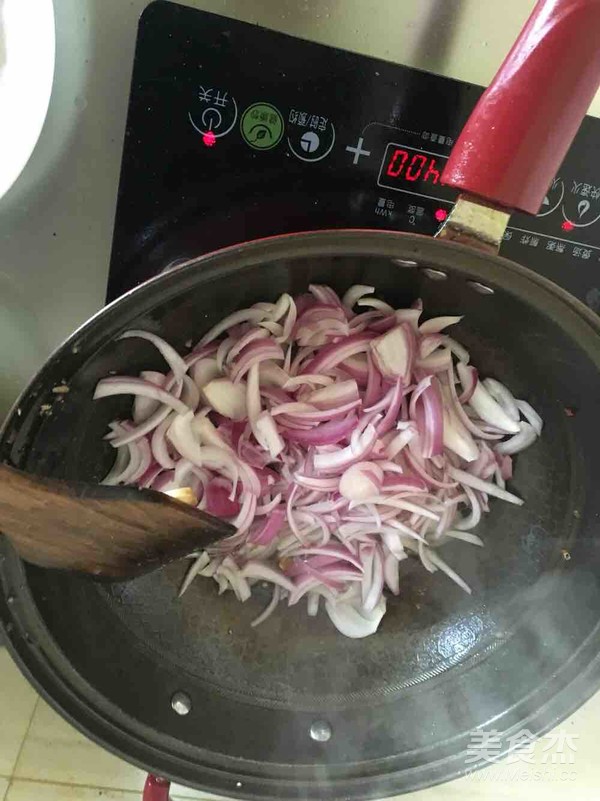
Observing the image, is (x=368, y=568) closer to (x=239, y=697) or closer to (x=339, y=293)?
(x=239, y=697)

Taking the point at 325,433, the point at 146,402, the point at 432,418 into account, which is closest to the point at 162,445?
the point at 146,402

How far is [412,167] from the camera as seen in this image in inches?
23.2

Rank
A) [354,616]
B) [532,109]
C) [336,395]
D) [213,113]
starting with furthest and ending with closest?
[354,616] < [336,395] < [213,113] < [532,109]

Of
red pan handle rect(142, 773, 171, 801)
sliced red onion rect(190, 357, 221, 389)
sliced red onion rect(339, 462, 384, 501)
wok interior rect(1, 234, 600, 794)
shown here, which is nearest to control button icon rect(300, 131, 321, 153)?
wok interior rect(1, 234, 600, 794)

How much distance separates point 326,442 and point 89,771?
17.4 inches

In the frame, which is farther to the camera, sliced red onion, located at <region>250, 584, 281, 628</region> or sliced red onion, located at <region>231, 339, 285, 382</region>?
sliced red onion, located at <region>250, 584, 281, 628</region>

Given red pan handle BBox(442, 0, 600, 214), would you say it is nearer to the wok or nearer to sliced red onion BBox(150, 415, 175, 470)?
the wok

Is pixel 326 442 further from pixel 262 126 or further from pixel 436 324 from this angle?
pixel 262 126

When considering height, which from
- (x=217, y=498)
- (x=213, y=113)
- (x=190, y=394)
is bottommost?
(x=217, y=498)

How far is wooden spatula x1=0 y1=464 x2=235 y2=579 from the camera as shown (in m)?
0.50

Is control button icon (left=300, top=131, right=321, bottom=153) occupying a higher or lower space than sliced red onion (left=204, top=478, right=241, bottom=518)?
higher

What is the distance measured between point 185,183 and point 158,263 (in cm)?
8

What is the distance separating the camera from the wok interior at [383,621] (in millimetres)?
592

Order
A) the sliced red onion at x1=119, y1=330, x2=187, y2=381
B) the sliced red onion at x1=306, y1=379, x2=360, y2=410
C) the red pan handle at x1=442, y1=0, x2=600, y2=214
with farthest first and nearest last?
the sliced red onion at x1=306, y1=379, x2=360, y2=410
the sliced red onion at x1=119, y1=330, x2=187, y2=381
the red pan handle at x1=442, y1=0, x2=600, y2=214
